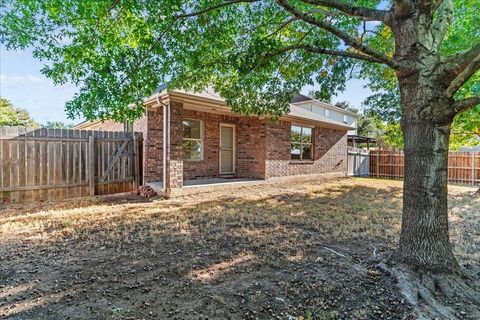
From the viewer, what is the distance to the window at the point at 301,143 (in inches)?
495

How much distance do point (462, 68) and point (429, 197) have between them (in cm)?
149

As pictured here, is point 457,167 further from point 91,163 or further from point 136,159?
point 91,163

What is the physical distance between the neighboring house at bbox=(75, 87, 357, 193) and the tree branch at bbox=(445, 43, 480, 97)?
6.16 meters

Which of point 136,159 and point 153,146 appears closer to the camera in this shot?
point 153,146

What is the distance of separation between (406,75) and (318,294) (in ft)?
9.21

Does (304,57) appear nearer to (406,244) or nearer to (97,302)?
(406,244)

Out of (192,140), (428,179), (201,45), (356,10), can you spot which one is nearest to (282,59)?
(201,45)

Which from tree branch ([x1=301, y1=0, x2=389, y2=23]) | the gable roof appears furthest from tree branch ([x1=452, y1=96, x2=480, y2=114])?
the gable roof

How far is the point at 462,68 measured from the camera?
9.43ft

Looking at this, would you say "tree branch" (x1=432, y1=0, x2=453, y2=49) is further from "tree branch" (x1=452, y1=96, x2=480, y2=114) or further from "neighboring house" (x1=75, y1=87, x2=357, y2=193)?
"neighboring house" (x1=75, y1=87, x2=357, y2=193)

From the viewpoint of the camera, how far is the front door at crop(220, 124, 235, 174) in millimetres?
11219

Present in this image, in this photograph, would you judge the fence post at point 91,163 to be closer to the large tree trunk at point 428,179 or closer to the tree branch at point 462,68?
the large tree trunk at point 428,179

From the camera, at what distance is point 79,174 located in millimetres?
7547

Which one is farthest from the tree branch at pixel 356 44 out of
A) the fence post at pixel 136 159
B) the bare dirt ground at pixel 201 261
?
the fence post at pixel 136 159
